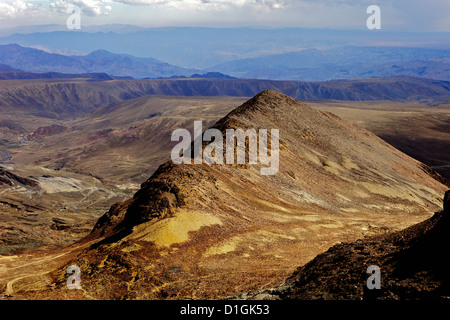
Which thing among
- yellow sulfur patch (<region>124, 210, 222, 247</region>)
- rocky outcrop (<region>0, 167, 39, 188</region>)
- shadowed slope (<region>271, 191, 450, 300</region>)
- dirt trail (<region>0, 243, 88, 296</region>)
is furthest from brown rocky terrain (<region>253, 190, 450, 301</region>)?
rocky outcrop (<region>0, 167, 39, 188</region>)

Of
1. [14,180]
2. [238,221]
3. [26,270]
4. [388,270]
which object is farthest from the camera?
[14,180]

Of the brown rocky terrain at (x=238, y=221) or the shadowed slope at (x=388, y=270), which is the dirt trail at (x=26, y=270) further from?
the shadowed slope at (x=388, y=270)

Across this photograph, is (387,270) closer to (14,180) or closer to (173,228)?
(173,228)

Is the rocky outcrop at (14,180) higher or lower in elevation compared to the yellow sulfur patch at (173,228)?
lower

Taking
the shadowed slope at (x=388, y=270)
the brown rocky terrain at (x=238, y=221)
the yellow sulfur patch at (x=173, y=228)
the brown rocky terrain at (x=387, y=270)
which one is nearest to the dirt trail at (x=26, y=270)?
the brown rocky terrain at (x=238, y=221)

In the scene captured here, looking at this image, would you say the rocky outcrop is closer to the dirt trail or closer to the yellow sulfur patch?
the dirt trail

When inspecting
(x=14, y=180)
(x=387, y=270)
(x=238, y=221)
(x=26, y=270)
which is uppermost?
(x=387, y=270)

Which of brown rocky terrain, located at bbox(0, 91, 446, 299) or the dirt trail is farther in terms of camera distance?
the dirt trail

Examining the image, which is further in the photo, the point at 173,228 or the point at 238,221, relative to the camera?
the point at 238,221

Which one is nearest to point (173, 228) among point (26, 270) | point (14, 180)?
point (26, 270)

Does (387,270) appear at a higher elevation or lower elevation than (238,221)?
higher
